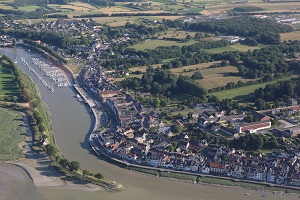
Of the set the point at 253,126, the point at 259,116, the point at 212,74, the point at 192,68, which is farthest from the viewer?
the point at 192,68

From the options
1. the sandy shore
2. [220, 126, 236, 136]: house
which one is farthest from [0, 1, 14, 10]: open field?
[220, 126, 236, 136]: house

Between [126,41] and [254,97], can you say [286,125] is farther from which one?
[126,41]

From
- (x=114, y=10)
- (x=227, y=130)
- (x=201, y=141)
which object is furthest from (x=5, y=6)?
(x=201, y=141)

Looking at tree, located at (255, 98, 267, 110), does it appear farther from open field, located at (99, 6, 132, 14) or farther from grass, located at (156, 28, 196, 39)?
open field, located at (99, 6, 132, 14)

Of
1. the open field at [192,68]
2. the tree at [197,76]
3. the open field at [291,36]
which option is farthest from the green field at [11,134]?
the open field at [291,36]

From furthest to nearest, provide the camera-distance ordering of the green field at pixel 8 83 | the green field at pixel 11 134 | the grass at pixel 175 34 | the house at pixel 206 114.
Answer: the grass at pixel 175 34 → the green field at pixel 8 83 → the house at pixel 206 114 → the green field at pixel 11 134

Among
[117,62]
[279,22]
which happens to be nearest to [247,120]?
[117,62]

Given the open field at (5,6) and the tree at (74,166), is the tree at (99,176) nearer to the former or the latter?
the tree at (74,166)

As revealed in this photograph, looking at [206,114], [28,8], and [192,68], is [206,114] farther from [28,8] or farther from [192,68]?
[28,8]
